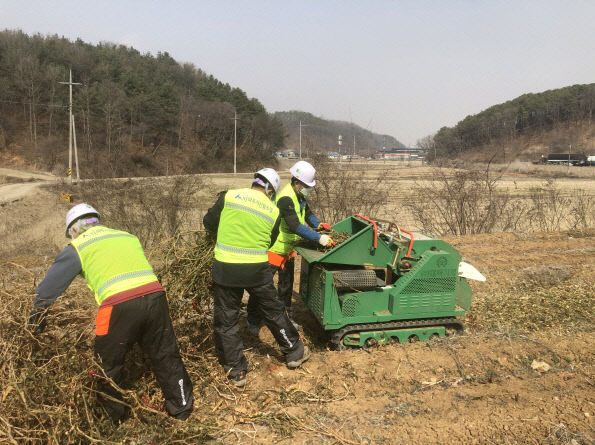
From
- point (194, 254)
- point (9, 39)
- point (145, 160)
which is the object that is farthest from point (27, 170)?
point (194, 254)

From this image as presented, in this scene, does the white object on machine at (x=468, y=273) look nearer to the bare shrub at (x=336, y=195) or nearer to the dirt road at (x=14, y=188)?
the bare shrub at (x=336, y=195)

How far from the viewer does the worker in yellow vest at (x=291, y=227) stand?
16.2 ft

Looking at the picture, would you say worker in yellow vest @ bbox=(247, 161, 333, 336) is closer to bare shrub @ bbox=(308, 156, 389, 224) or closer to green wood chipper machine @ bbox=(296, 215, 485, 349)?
green wood chipper machine @ bbox=(296, 215, 485, 349)

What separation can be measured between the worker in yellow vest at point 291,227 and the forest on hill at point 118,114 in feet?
116

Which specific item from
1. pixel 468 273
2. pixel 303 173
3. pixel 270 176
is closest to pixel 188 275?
pixel 270 176

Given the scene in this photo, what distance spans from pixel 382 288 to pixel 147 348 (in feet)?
9.30

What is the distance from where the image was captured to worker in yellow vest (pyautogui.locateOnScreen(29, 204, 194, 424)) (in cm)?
321

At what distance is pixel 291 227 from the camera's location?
16.2 feet

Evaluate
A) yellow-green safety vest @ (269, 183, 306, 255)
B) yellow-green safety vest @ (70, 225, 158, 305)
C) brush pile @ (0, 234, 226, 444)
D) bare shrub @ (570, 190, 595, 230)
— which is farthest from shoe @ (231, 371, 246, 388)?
bare shrub @ (570, 190, 595, 230)

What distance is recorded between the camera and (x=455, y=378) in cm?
443

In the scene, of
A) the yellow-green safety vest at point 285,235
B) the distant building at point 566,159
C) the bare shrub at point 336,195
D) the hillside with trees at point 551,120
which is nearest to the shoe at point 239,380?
the yellow-green safety vest at point 285,235

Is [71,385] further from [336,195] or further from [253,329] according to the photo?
[336,195]

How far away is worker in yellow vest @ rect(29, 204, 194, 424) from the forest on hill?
36.6m

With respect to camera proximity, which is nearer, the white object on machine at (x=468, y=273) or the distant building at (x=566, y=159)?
the white object on machine at (x=468, y=273)
